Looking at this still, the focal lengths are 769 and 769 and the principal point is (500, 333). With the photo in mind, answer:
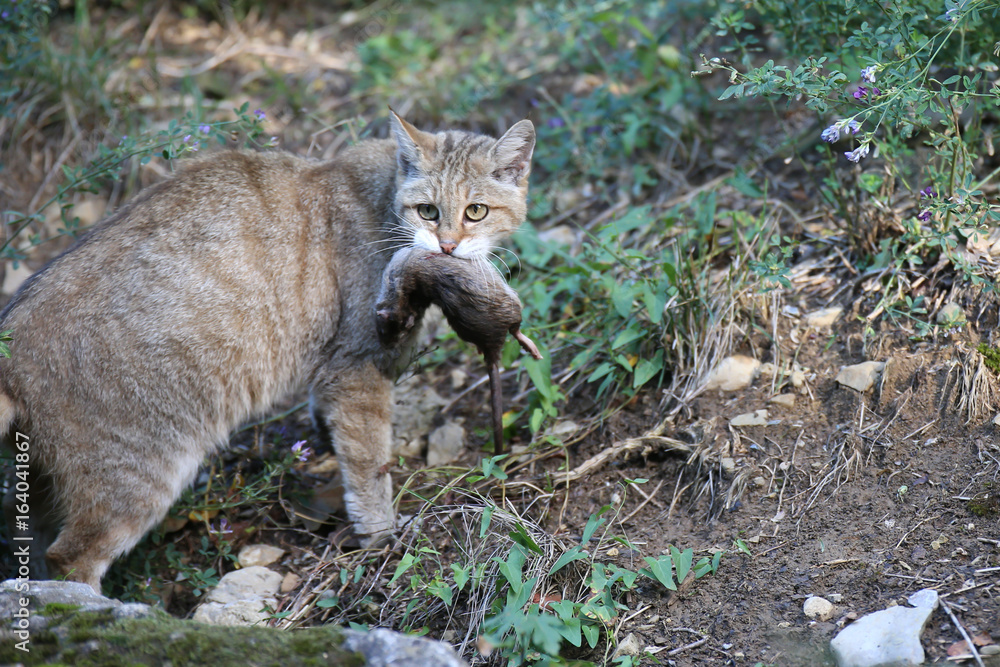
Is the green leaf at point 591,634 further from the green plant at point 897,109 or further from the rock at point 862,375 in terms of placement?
the green plant at point 897,109

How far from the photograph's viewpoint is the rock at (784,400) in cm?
356

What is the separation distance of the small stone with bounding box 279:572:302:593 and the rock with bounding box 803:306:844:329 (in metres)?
2.77

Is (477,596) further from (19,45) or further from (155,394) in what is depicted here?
(19,45)

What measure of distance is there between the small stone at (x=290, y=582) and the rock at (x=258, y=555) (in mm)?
178

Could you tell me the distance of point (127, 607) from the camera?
7.87ft

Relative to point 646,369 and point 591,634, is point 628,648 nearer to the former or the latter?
point 591,634

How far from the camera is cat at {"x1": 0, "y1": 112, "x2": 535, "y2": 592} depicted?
3.34m

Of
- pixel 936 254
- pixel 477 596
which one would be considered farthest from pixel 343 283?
pixel 936 254

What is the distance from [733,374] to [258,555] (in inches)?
98.7

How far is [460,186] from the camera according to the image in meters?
3.82

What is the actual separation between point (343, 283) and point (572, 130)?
2.43 metres

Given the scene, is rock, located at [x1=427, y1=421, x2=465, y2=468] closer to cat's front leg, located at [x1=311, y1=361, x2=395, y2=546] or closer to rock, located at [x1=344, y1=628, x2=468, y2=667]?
cat's front leg, located at [x1=311, y1=361, x2=395, y2=546]

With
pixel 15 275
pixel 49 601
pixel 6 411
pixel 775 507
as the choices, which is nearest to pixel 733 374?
pixel 775 507

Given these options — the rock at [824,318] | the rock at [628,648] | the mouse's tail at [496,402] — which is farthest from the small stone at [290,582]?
the rock at [824,318]
